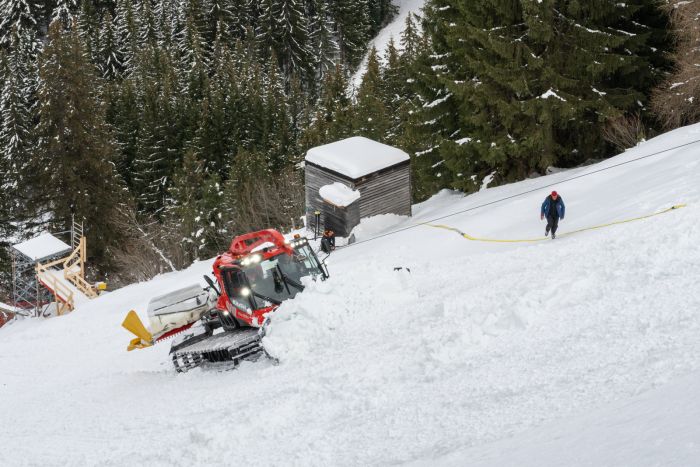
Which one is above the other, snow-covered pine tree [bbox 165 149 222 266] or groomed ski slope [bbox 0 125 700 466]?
groomed ski slope [bbox 0 125 700 466]

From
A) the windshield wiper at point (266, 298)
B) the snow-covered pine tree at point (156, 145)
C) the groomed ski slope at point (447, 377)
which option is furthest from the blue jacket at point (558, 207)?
the snow-covered pine tree at point (156, 145)

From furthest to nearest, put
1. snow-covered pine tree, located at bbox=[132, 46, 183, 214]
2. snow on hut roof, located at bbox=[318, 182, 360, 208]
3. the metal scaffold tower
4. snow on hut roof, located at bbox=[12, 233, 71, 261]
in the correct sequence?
snow-covered pine tree, located at bbox=[132, 46, 183, 214] < snow on hut roof, located at bbox=[12, 233, 71, 261] < snow on hut roof, located at bbox=[318, 182, 360, 208] < the metal scaffold tower

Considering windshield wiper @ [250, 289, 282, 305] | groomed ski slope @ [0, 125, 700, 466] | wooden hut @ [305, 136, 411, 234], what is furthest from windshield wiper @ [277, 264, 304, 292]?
wooden hut @ [305, 136, 411, 234]

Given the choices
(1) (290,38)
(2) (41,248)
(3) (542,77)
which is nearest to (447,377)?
(3) (542,77)

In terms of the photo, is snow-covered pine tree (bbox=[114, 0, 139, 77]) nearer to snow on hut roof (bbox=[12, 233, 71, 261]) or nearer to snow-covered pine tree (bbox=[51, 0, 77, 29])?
snow-covered pine tree (bbox=[51, 0, 77, 29])

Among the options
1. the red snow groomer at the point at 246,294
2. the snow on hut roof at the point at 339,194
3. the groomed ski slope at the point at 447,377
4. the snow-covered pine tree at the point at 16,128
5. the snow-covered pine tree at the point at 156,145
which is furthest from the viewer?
the snow-covered pine tree at the point at 156,145

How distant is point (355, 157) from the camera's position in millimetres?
26047

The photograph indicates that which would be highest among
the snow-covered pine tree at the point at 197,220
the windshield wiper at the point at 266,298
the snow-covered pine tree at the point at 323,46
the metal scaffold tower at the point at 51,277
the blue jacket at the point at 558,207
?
the snow-covered pine tree at the point at 323,46

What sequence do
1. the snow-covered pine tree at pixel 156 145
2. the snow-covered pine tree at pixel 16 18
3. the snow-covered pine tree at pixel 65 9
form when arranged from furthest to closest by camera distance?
the snow-covered pine tree at pixel 65 9 → the snow-covered pine tree at pixel 16 18 → the snow-covered pine tree at pixel 156 145

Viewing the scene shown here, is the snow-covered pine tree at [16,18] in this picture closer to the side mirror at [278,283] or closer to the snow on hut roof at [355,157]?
the snow on hut roof at [355,157]

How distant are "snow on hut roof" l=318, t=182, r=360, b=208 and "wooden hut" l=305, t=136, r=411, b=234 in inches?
12.3

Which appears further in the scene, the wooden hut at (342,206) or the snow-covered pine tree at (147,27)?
the snow-covered pine tree at (147,27)

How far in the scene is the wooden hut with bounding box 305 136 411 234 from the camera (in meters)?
25.5

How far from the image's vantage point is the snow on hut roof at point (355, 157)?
25469mm
